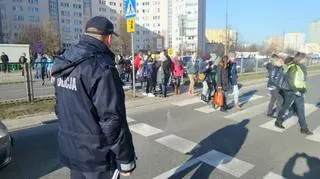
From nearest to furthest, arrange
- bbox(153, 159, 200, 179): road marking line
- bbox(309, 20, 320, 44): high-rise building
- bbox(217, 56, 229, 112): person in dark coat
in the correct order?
bbox(153, 159, 200, 179): road marking line < bbox(217, 56, 229, 112): person in dark coat < bbox(309, 20, 320, 44): high-rise building

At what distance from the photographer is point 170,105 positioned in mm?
10164

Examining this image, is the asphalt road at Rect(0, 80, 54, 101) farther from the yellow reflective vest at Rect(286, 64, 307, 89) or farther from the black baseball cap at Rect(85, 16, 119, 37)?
the black baseball cap at Rect(85, 16, 119, 37)

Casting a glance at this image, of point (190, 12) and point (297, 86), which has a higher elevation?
point (190, 12)

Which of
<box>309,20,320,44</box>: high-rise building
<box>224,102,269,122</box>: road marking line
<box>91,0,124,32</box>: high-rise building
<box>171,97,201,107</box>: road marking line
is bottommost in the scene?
<box>224,102,269,122</box>: road marking line

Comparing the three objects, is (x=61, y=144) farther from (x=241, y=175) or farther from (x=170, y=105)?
(x=170, y=105)

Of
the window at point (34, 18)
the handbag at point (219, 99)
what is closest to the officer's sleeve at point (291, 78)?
the handbag at point (219, 99)

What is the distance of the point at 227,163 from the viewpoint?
4934 millimetres

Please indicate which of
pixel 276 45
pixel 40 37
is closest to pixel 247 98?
pixel 40 37

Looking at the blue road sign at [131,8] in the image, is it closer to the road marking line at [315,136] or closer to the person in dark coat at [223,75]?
the person in dark coat at [223,75]

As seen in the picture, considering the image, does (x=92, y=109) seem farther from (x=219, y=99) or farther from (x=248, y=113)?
(x=248, y=113)

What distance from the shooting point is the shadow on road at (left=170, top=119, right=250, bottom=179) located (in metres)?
4.55

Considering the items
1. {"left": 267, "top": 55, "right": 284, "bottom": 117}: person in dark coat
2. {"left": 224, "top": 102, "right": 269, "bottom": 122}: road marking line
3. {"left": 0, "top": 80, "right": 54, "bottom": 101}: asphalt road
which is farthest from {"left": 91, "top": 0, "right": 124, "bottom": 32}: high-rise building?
{"left": 267, "top": 55, "right": 284, "bottom": 117}: person in dark coat

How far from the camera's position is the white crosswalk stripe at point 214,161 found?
4.59m

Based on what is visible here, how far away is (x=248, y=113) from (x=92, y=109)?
7.47 meters
